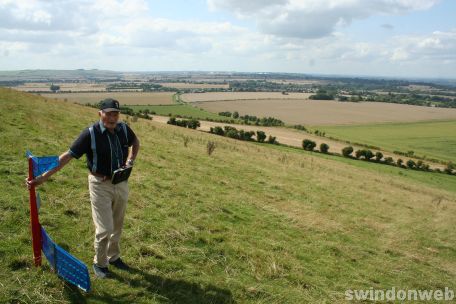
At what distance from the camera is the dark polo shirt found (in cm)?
534

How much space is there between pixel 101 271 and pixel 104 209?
3.38 feet

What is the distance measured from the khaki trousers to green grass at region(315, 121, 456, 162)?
61.1m

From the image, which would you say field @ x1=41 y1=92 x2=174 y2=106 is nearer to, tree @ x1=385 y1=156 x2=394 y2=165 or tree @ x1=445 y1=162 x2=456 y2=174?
tree @ x1=385 y1=156 x2=394 y2=165

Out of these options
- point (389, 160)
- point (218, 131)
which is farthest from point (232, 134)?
point (389, 160)

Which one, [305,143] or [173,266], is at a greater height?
[173,266]

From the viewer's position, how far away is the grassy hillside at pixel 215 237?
5.90 m

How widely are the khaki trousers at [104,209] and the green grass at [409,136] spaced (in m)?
61.1

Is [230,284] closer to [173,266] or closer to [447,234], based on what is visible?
[173,266]

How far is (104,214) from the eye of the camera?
5.51m

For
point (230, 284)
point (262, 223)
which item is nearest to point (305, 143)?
point (262, 223)

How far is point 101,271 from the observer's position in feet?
18.8

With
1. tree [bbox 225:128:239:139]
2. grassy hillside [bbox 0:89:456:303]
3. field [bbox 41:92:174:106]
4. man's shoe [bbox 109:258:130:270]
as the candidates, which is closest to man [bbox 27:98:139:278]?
man's shoe [bbox 109:258:130:270]

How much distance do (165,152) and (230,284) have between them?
36.5 ft

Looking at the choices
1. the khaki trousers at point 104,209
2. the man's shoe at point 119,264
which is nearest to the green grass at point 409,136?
the man's shoe at point 119,264
